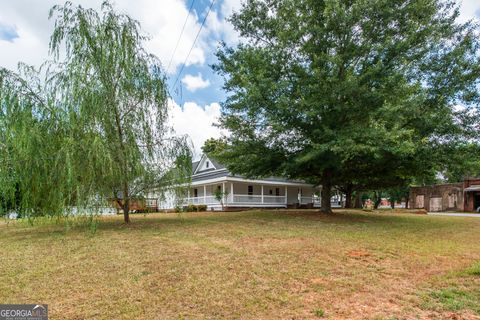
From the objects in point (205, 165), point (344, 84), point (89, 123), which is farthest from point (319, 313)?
point (205, 165)

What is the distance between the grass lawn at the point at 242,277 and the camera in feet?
12.7

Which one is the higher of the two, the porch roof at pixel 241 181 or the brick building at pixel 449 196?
the porch roof at pixel 241 181

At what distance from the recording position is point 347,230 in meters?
10.6

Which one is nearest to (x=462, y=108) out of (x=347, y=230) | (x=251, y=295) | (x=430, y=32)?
(x=430, y=32)

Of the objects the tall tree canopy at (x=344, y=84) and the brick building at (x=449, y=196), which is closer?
the tall tree canopy at (x=344, y=84)

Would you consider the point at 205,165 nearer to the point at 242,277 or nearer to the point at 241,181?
the point at 241,181

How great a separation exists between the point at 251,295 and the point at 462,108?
14.8 m

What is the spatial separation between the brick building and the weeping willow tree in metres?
32.5

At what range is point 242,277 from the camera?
513cm

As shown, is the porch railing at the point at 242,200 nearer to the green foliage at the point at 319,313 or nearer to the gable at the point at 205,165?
the gable at the point at 205,165

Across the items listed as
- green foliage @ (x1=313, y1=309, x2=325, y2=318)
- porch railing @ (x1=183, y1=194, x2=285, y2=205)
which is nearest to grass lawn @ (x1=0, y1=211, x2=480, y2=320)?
green foliage @ (x1=313, y1=309, x2=325, y2=318)

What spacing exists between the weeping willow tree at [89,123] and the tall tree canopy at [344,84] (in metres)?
3.81

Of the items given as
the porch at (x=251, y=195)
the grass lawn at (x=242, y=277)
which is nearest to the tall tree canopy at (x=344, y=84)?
the grass lawn at (x=242, y=277)

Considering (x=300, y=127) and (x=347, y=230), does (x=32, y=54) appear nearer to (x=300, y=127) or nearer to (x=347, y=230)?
(x=300, y=127)
